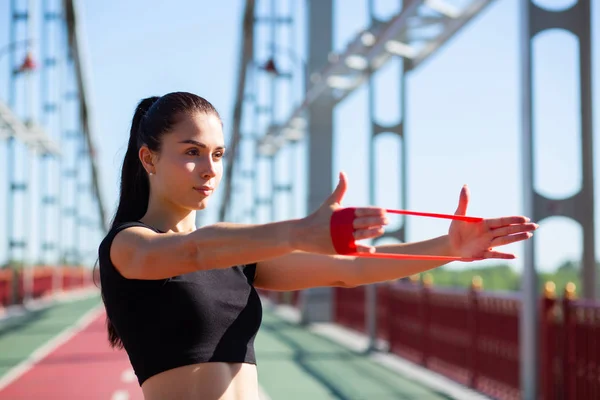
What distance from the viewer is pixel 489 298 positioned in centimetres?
896

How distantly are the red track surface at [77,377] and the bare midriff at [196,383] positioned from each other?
23.2 feet

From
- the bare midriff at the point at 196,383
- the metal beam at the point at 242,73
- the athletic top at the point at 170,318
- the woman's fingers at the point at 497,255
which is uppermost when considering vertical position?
the metal beam at the point at 242,73

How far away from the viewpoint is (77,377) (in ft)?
34.9

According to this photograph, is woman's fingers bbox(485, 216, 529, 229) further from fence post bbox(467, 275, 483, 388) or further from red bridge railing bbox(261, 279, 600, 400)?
fence post bbox(467, 275, 483, 388)

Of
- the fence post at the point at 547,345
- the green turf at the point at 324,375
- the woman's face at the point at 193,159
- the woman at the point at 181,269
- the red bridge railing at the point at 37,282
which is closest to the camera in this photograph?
the woman at the point at 181,269

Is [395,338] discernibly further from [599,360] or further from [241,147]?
[241,147]

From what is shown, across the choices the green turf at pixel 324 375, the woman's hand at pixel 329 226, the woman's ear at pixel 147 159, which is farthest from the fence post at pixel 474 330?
the woman's hand at pixel 329 226

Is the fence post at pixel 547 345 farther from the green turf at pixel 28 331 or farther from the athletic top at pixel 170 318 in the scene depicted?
the green turf at pixel 28 331

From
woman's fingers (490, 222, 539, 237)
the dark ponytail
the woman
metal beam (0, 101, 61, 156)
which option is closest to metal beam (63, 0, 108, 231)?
metal beam (0, 101, 61, 156)

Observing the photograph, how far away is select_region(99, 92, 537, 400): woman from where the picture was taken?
6.10 feet

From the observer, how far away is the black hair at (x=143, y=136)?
2.04 metres

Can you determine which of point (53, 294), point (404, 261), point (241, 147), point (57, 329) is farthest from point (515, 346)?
point (241, 147)

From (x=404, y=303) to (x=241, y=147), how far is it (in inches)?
1406

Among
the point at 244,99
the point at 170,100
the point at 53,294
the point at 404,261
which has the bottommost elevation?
the point at 53,294
